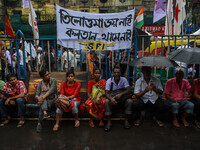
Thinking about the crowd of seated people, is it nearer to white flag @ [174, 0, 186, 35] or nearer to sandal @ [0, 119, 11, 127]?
sandal @ [0, 119, 11, 127]

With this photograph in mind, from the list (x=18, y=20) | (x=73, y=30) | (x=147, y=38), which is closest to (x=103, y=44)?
(x=73, y=30)

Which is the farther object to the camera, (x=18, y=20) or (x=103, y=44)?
(x=18, y=20)

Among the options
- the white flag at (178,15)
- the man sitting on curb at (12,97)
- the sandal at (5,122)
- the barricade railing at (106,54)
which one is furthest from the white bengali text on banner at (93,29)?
the white flag at (178,15)

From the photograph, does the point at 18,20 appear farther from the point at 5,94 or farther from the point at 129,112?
the point at 129,112

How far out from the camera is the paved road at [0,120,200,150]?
3.34 meters

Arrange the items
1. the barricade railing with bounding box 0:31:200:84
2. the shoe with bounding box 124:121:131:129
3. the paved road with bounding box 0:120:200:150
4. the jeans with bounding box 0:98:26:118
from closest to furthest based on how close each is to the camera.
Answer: the paved road with bounding box 0:120:200:150 → the shoe with bounding box 124:121:131:129 → the jeans with bounding box 0:98:26:118 → the barricade railing with bounding box 0:31:200:84

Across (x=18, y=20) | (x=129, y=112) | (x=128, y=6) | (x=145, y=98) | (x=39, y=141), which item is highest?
(x=128, y=6)

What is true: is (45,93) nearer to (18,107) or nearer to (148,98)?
(18,107)

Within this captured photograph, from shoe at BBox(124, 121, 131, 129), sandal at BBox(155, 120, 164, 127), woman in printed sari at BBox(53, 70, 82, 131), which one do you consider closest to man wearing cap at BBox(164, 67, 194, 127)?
sandal at BBox(155, 120, 164, 127)

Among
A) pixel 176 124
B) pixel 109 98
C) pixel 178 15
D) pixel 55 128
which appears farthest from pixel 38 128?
pixel 178 15

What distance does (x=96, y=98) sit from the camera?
4.25m

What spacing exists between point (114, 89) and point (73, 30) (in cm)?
173

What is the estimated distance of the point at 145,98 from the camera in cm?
420

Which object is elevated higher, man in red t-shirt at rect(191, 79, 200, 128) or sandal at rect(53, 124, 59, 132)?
man in red t-shirt at rect(191, 79, 200, 128)
